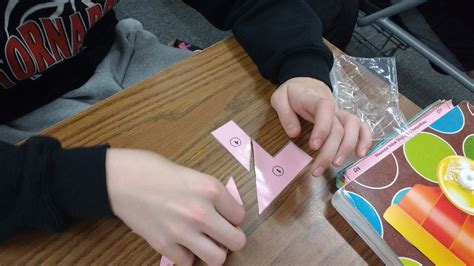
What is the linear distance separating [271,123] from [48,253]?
338 millimetres

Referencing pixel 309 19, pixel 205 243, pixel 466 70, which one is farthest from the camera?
pixel 466 70

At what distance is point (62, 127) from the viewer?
47cm

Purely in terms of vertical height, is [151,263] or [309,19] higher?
[309,19]

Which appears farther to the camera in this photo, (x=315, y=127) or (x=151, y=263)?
(x=315, y=127)

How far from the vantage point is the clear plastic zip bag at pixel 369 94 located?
574 mm

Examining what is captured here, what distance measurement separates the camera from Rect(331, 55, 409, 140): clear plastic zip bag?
0.57 meters

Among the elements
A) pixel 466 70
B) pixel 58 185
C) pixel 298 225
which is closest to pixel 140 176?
pixel 58 185

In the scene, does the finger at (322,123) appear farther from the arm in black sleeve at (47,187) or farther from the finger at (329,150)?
the arm in black sleeve at (47,187)

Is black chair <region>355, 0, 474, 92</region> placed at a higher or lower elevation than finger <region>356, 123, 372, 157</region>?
lower

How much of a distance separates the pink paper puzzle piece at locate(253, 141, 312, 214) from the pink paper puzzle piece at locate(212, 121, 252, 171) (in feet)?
0.04

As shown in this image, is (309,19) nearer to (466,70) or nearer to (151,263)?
(151,263)

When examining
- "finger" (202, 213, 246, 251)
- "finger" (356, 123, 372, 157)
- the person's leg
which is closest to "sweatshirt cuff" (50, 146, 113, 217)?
"finger" (202, 213, 246, 251)

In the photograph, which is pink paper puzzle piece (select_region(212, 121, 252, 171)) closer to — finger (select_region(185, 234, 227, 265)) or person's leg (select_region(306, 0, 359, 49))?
finger (select_region(185, 234, 227, 265))

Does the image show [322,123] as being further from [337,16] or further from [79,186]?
[337,16]
